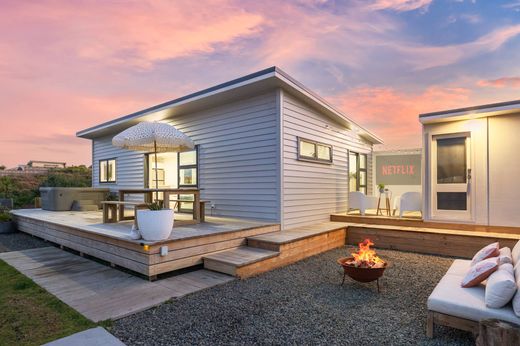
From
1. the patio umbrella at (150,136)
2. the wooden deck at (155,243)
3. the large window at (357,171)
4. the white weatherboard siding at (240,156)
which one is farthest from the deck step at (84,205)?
the large window at (357,171)

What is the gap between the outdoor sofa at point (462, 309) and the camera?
211 centimetres

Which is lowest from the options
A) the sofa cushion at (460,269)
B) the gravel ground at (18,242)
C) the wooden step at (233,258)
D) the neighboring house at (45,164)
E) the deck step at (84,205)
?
the gravel ground at (18,242)

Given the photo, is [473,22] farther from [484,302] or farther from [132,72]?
[132,72]

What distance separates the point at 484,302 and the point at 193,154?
21.3 ft

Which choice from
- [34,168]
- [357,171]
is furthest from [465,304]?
[34,168]

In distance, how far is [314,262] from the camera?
16.4 feet

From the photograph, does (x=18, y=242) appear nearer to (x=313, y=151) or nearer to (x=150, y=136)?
(x=150, y=136)

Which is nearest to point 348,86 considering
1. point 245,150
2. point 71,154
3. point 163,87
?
point 245,150

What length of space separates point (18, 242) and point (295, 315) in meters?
7.17

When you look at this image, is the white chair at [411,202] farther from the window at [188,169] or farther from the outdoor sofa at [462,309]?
the window at [188,169]

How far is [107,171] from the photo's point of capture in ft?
34.6

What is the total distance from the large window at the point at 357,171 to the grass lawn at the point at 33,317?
25.3 ft

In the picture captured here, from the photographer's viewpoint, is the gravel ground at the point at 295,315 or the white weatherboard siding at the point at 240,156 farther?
the white weatherboard siding at the point at 240,156

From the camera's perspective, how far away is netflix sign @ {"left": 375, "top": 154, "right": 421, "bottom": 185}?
1069 cm
